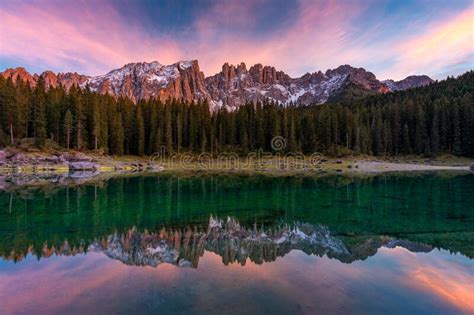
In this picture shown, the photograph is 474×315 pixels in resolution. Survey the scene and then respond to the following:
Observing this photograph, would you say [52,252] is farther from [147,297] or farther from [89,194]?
[89,194]

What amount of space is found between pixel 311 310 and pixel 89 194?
27300 mm

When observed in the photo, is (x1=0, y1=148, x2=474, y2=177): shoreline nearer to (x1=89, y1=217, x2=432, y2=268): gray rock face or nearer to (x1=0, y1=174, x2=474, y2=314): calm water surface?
(x1=0, y1=174, x2=474, y2=314): calm water surface

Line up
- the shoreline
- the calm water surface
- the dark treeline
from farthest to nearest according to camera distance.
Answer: the dark treeline < the shoreline < the calm water surface

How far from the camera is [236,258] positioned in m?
12.4

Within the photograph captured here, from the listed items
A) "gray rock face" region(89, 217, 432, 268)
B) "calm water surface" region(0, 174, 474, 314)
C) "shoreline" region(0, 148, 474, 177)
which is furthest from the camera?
"shoreline" region(0, 148, 474, 177)

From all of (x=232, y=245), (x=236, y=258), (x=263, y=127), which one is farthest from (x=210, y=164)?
(x=236, y=258)

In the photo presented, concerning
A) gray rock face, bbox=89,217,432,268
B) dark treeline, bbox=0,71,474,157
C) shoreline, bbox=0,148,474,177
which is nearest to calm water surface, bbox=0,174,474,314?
gray rock face, bbox=89,217,432,268

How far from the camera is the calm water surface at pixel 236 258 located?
8.38 metres

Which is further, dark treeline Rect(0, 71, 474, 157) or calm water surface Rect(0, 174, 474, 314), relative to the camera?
dark treeline Rect(0, 71, 474, 157)

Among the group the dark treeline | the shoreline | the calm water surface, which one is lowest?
the calm water surface

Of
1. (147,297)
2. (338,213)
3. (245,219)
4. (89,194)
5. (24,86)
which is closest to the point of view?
(147,297)

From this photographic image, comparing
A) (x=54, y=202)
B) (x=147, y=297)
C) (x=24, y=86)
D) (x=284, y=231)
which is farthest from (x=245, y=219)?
(x=24, y=86)

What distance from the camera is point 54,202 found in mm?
25047

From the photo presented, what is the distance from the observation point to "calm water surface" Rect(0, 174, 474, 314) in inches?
330
